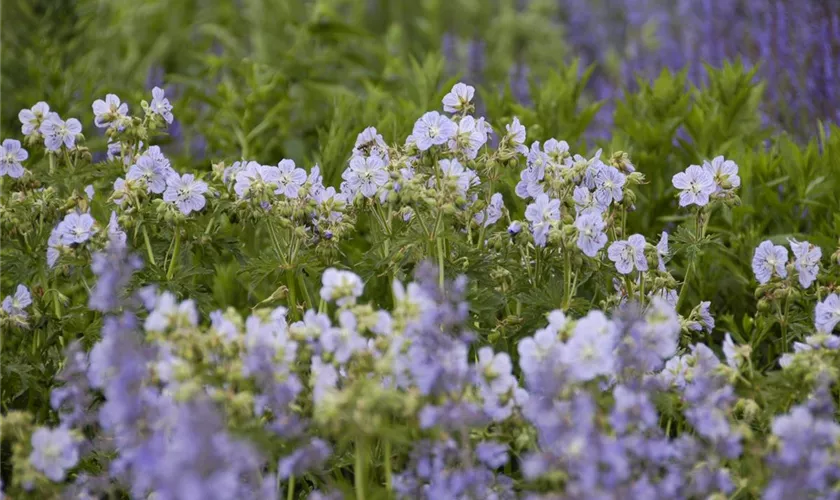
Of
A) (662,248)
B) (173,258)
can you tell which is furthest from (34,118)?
(662,248)

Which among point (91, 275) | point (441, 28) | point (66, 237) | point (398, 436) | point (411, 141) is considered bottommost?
point (398, 436)

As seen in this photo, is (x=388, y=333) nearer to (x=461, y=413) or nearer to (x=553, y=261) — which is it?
(x=461, y=413)

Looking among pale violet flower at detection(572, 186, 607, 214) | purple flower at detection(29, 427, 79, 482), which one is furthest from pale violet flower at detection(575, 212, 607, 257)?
purple flower at detection(29, 427, 79, 482)

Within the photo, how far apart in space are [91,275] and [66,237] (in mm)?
751

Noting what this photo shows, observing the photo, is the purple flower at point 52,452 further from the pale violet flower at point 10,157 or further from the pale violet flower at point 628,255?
the pale violet flower at point 628,255

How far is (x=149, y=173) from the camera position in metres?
2.28

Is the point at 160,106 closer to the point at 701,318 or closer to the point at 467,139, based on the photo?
the point at 467,139

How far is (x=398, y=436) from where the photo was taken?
1.63m

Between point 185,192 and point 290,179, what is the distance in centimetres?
23

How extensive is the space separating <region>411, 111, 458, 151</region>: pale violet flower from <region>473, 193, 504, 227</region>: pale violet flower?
235mm

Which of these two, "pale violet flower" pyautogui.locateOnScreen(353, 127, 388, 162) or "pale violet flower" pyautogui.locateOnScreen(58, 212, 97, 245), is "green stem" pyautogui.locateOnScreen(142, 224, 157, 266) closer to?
"pale violet flower" pyautogui.locateOnScreen(58, 212, 97, 245)

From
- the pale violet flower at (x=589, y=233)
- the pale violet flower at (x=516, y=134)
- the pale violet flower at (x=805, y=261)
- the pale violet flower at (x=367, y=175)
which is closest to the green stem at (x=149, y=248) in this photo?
the pale violet flower at (x=367, y=175)

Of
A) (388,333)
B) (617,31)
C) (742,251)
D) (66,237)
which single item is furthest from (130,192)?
(617,31)

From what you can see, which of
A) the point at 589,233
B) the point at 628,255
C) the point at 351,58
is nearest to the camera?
the point at 589,233
